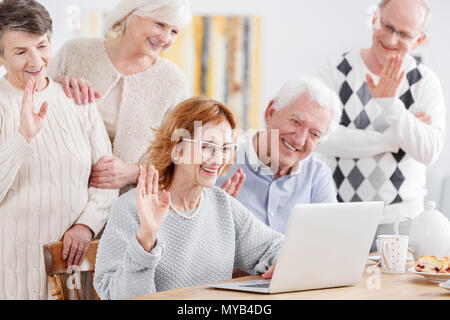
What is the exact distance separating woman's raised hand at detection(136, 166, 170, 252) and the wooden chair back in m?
0.34

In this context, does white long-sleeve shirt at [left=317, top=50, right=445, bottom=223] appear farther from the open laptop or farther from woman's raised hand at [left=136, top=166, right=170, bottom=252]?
woman's raised hand at [left=136, top=166, right=170, bottom=252]

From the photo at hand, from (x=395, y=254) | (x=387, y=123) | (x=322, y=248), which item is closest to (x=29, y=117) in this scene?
(x=322, y=248)

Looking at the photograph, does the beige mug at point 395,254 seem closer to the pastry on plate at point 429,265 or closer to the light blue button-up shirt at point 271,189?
the pastry on plate at point 429,265

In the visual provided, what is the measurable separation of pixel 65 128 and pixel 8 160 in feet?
0.71

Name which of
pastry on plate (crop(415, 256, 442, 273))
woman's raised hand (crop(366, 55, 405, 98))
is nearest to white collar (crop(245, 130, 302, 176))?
woman's raised hand (crop(366, 55, 405, 98))

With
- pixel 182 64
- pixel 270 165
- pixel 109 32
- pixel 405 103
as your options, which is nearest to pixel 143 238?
pixel 270 165

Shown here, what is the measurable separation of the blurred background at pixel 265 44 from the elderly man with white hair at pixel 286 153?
7.54 ft

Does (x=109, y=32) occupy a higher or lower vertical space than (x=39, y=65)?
higher

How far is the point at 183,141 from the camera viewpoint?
4.65 feet

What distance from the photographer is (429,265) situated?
1.36 m

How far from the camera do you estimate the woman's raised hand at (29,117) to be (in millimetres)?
1482

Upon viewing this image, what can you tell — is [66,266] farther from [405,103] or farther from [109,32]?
[405,103]

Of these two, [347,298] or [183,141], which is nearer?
[347,298]

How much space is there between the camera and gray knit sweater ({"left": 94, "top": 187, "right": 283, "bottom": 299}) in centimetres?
118
